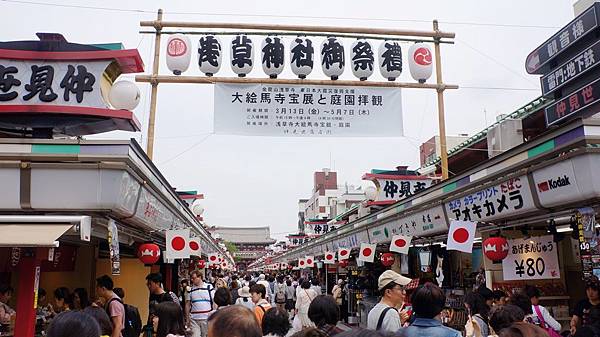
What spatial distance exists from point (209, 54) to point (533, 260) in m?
9.52

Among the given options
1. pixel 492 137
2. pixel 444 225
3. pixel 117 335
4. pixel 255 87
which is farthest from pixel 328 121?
pixel 117 335

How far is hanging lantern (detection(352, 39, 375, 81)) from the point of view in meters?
14.1

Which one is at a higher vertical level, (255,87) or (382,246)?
(255,87)

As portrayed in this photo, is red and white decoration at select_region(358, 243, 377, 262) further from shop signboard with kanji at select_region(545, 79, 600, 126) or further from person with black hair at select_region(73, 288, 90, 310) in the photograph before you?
person with black hair at select_region(73, 288, 90, 310)

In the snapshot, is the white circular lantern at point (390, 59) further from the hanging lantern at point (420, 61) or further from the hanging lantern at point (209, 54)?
the hanging lantern at point (209, 54)

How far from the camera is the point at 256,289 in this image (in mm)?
9086

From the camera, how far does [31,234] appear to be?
242 inches

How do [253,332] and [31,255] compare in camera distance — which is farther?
[31,255]

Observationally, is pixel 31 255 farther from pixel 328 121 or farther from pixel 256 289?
pixel 328 121

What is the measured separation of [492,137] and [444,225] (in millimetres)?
6058

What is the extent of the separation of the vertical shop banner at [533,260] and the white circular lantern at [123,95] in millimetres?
7515

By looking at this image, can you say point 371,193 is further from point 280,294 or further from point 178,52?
point 178,52

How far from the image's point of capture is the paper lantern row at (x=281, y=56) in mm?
13719

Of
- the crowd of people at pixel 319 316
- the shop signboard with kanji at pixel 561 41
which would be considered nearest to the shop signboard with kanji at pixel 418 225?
the crowd of people at pixel 319 316
